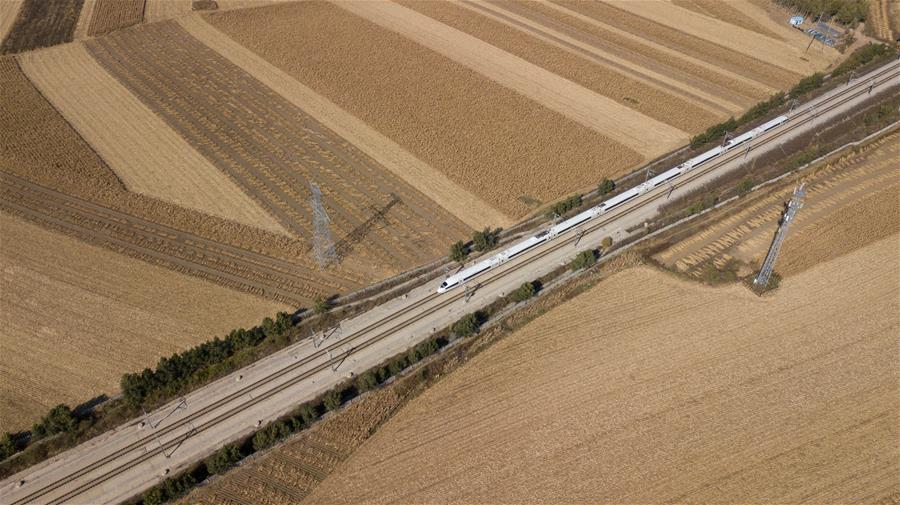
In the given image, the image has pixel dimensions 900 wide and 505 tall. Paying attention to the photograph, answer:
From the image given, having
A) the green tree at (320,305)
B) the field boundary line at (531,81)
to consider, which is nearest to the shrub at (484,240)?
Result: the green tree at (320,305)

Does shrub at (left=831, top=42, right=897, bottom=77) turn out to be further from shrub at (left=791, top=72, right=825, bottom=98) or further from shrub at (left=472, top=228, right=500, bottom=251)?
shrub at (left=472, top=228, right=500, bottom=251)

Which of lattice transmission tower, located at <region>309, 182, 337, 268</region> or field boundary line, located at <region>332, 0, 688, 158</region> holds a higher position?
field boundary line, located at <region>332, 0, 688, 158</region>

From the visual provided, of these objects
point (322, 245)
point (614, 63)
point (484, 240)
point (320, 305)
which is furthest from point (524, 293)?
point (614, 63)

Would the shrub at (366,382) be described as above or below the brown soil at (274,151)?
below

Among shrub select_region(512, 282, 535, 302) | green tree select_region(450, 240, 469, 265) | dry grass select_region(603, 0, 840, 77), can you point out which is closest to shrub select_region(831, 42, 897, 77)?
dry grass select_region(603, 0, 840, 77)

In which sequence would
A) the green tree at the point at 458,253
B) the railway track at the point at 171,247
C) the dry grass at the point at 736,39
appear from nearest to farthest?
the railway track at the point at 171,247
the green tree at the point at 458,253
the dry grass at the point at 736,39

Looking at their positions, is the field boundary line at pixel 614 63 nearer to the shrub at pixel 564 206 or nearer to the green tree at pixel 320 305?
the shrub at pixel 564 206
